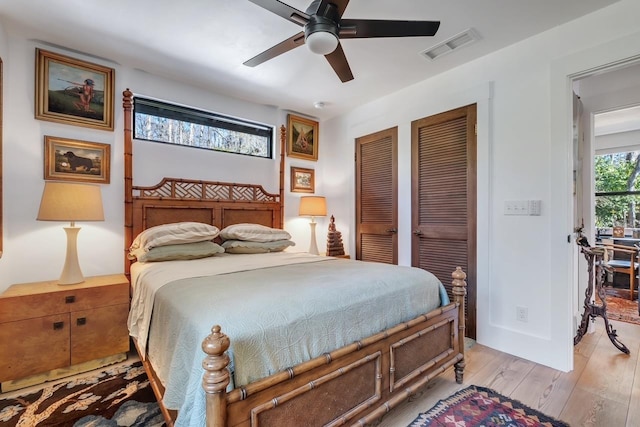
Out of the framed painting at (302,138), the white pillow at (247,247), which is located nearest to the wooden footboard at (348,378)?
the white pillow at (247,247)

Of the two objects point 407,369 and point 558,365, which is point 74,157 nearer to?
point 407,369

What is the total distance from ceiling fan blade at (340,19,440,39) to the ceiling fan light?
0.13 meters

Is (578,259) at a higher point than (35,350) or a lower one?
higher

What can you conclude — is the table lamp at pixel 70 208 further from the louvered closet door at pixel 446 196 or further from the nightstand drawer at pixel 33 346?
the louvered closet door at pixel 446 196

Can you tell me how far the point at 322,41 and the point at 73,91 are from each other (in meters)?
2.40

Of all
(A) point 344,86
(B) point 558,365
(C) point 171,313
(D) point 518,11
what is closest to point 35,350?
(C) point 171,313

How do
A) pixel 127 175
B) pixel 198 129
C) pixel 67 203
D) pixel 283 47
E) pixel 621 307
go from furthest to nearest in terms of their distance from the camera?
pixel 621 307 → pixel 198 129 → pixel 127 175 → pixel 67 203 → pixel 283 47

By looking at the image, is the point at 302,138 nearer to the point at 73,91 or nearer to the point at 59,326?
the point at 73,91

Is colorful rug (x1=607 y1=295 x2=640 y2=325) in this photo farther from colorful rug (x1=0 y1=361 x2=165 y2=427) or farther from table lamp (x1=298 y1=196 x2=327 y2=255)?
colorful rug (x1=0 y1=361 x2=165 y2=427)

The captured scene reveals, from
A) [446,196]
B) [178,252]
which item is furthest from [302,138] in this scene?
[178,252]

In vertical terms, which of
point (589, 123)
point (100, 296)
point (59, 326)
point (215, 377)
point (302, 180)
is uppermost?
point (589, 123)

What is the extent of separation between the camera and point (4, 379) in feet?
6.57

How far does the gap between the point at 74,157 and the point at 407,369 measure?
3160mm

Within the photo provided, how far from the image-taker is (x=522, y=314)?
8.23 ft
